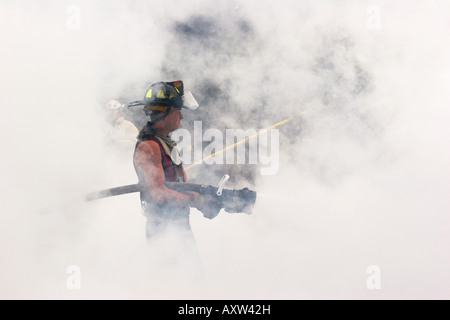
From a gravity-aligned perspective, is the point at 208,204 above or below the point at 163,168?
below

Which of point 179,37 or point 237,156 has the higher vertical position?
point 179,37

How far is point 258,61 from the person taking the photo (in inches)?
244

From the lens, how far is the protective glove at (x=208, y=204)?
181 inches

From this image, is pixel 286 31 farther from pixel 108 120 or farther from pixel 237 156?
pixel 108 120

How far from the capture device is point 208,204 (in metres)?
4.63

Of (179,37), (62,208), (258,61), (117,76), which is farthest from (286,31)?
(62,208)

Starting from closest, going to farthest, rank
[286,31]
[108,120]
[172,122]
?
[172,122] < [108,120] < [286,31]

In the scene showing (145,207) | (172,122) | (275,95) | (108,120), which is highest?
(275,95)

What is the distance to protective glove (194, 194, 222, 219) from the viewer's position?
4.61 metres

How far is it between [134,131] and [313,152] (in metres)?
2.25

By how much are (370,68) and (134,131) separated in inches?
118

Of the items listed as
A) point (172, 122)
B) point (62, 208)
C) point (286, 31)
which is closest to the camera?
point (172, 122)

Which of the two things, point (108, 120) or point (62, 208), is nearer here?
point (62, 208)

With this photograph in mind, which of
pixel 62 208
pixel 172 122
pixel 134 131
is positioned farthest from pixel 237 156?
pixel 62 208
